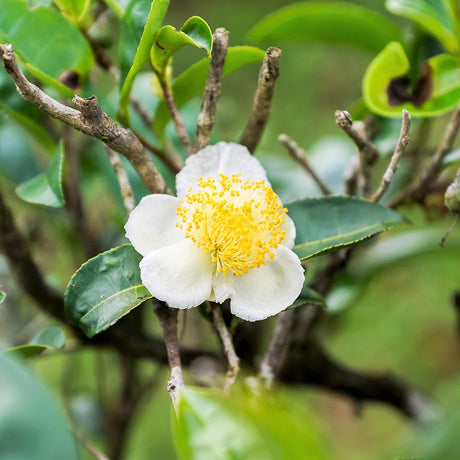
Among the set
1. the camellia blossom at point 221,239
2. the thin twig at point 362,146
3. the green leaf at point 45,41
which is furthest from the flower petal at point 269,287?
the green leaf at point 45,41

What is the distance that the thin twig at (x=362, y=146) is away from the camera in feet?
1.48

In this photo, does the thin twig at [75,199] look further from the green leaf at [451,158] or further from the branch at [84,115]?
the green leaf at [451,158]

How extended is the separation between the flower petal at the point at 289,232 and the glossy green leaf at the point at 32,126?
0.28 m

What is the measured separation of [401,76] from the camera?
592 mm

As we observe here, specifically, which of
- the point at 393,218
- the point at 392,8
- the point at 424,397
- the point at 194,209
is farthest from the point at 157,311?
the point at 424,397

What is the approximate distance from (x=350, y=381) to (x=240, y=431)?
19.3 inches

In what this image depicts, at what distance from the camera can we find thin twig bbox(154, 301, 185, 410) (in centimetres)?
39

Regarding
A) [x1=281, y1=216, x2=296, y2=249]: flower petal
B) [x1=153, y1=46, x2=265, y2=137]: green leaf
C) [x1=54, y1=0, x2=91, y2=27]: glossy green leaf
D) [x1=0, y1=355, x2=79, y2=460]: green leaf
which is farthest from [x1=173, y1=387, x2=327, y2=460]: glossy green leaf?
[x1=54, y1=0, x2=91, y2=27]: glossy green leaf

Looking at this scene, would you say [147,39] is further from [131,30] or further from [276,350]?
[276,350]

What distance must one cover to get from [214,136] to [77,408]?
0.51 m

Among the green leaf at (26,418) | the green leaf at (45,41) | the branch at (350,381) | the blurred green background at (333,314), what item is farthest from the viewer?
the blurred green background at (333,314)

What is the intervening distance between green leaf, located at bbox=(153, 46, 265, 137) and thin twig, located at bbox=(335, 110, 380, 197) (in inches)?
3.7

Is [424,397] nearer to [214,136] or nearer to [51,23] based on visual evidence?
[214,136]

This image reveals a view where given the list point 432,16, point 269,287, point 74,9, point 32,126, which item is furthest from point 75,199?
point 432,16
